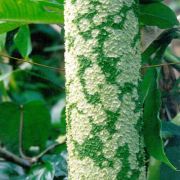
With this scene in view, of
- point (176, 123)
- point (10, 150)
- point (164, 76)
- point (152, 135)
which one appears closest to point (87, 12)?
point (152, 135)

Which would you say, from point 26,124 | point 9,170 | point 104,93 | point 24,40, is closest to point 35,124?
point 26,124

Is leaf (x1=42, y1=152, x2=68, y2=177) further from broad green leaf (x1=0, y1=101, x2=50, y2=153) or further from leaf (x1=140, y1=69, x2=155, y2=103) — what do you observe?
leaf (x1=140, y1=69, x2=155, y2=103)

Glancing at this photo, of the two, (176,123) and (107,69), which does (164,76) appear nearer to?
(176,123)

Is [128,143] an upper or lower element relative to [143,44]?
lower

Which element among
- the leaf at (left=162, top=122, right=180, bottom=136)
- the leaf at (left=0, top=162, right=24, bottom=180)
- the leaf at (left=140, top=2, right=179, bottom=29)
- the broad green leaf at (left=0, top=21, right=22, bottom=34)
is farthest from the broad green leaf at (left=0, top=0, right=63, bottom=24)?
the leaf at (left=0, top=162, right=24, bottom=180)

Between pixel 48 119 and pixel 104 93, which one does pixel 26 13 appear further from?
pixel 48 119

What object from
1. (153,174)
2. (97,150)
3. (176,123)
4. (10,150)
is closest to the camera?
(97,150)
